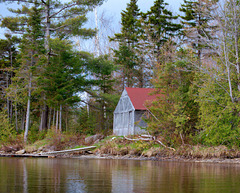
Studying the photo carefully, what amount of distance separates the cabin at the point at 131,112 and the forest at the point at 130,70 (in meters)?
2.02

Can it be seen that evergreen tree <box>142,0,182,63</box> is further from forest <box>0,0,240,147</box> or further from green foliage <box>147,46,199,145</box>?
→ green foliage <box>147,46,199,145</box>

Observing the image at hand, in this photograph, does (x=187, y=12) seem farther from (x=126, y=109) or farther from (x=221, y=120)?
(x=221, y=120)

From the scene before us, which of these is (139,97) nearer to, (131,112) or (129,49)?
(131,112)

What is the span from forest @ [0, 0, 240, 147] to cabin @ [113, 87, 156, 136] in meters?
2.02

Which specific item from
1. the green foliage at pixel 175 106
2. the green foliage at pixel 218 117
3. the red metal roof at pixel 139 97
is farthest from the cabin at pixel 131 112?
the green foliage at pixel 218 117

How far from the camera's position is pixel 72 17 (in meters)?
37.6

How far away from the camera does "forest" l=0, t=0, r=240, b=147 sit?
835 inches

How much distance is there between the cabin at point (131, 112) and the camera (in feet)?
100

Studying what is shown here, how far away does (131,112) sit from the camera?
3195 centimetres

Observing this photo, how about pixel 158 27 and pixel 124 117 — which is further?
pixel 158 27

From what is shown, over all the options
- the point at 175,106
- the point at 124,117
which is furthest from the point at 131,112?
the point at 175,106

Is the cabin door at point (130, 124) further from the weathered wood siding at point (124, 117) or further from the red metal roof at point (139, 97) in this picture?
the red metal roof at point (139, 97)

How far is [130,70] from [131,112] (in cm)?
1389

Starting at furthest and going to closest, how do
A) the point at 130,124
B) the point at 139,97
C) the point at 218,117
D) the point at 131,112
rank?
the point at 139,97 → the point at 131,112 → the point at 130,124 → the point at 218,117
